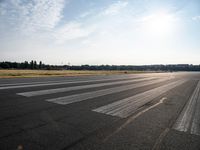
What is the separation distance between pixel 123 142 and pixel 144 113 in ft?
8.74

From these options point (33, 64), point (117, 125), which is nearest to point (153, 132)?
point (117, 125)

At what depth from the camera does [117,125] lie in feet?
14.6

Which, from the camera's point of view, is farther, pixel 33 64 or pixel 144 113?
pixel 33 64

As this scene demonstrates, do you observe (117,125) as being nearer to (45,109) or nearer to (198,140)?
(198,140)

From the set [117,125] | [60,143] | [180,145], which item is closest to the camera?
[60,143]

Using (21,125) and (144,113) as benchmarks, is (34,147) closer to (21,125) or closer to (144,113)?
(21,125)

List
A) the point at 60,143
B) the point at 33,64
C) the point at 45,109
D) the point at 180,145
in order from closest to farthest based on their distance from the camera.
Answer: the point at 60,143, the point at 180,145, the point at 45,109, the point at 33,64

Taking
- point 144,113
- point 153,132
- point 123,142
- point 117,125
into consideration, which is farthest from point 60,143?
point 144,113

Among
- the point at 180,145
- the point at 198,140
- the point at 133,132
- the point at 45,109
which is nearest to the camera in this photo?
the point at 180,145

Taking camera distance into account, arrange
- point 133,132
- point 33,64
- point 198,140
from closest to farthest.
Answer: point 198,140, point 133,132, point 33,64

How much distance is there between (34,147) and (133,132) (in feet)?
7.38

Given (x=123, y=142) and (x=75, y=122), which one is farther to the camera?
(x=75, y=122)

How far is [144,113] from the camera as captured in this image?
583 centimetres

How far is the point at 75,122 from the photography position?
4.55 meters
